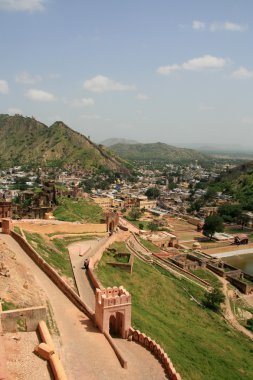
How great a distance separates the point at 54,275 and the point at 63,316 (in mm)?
3455

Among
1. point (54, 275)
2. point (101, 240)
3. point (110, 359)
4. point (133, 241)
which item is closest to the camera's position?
point (110, 359)

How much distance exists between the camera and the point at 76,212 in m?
53.2

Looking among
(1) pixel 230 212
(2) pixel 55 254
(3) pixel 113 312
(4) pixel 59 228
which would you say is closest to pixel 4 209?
(4) pixel 59 228

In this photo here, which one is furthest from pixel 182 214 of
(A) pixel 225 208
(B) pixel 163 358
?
(B) pixel 163 358

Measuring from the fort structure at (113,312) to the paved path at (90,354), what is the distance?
0.40 m

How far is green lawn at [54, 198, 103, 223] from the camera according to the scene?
47.7 m

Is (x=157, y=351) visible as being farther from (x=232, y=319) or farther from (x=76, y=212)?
(x=76, y=212)

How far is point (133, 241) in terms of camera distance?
38000 millimetres

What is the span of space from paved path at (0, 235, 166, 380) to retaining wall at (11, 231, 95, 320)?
9.3 inches

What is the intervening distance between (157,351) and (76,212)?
1597 inches

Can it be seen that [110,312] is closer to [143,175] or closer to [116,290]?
[116,290]

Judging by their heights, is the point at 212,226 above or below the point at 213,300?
above

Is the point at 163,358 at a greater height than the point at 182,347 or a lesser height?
greater

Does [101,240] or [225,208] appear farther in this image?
[225,208]
